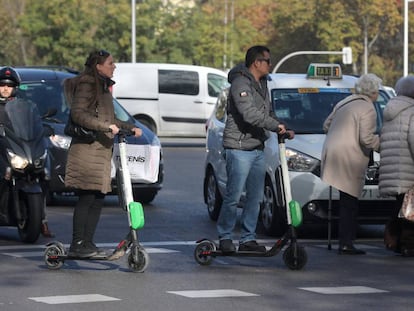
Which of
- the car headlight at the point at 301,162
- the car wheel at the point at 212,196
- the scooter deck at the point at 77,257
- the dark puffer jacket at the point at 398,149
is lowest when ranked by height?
the car wheel at the point at 212,196

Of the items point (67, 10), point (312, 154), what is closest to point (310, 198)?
point (312, 154)

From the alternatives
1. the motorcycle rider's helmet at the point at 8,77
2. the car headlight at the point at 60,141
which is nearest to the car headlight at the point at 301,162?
the motorcycle rider's helmet at the point at 8,77

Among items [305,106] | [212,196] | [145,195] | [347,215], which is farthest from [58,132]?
[347,215]

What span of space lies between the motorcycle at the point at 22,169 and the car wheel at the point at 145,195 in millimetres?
4199

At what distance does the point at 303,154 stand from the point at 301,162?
84 millimetres

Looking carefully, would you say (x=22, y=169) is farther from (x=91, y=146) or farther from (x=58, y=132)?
(x=58, y=132)

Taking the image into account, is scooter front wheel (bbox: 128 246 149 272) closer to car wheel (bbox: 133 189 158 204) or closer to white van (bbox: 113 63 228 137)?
car wheel (bbox: 133 189 158 204)

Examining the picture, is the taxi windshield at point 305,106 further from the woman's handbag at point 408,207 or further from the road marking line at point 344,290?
the road marking line at point 344,290

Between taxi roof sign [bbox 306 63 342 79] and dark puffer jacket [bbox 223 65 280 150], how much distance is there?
3.37 metres

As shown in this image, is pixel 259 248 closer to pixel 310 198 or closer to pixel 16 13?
pixel 310 198

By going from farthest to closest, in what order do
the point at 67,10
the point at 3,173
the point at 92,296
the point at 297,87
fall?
Answer: the point at 67,10 → the point at 297,87 → the point at 3,173 → the point at 92,296

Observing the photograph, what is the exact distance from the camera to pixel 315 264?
11.0 metres

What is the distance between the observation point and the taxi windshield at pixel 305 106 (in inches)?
540

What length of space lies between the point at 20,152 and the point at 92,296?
368cm
